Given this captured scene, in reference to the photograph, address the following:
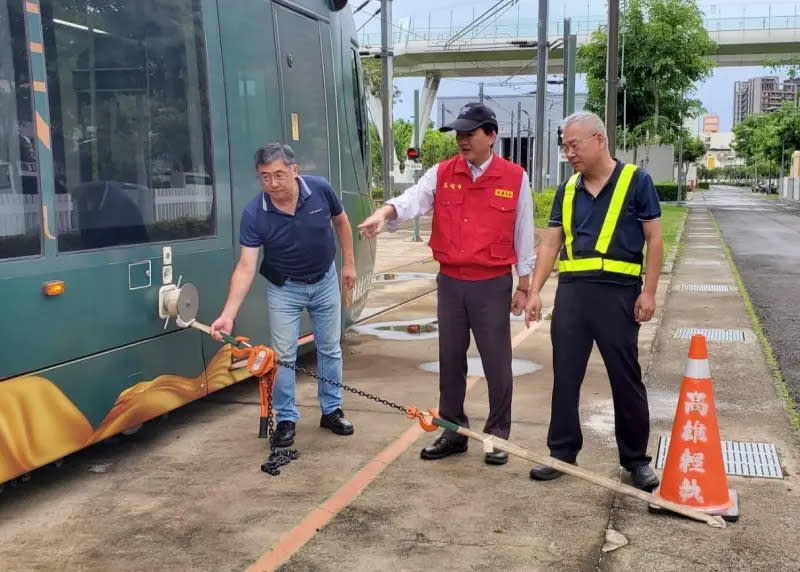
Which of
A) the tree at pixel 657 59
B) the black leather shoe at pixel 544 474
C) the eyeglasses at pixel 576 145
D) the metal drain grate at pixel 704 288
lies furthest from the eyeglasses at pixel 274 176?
the tree at pixel 657 59

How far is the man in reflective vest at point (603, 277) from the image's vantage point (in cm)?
412

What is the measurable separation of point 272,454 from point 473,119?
6.86 ft

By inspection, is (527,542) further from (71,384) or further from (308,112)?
(308,112)

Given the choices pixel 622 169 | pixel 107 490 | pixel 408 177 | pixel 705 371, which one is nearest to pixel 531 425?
pixel 705 371

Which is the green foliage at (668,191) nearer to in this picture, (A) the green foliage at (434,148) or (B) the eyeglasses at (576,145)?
(A) the green foliage at (434,148)

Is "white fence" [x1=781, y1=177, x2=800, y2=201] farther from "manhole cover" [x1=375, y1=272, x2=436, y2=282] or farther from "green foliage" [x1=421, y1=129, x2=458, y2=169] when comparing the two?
"manhole cover" [x1=375, y1=272, x2=436, y2=282]

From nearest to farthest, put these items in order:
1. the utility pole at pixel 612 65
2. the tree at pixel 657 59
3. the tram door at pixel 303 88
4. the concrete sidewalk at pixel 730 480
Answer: the concrete sidewalk at pixel 730 480
the tram door at pixel 303 88
the utility pole at pixel 612 65
the tree at pixel 657 59

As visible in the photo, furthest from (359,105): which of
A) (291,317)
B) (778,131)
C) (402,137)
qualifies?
(402,137)

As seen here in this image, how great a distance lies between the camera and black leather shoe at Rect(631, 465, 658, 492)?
428cm

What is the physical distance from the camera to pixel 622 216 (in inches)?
162

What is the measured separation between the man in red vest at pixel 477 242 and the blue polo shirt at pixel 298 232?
1.70 ft

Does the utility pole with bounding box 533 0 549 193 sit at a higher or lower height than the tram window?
higher

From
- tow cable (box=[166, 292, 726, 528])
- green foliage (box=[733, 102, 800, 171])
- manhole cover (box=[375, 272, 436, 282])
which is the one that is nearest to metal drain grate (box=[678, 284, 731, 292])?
manhole cover (box=[375, 272, 436, 282])

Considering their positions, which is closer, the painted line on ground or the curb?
the painted line on ground
